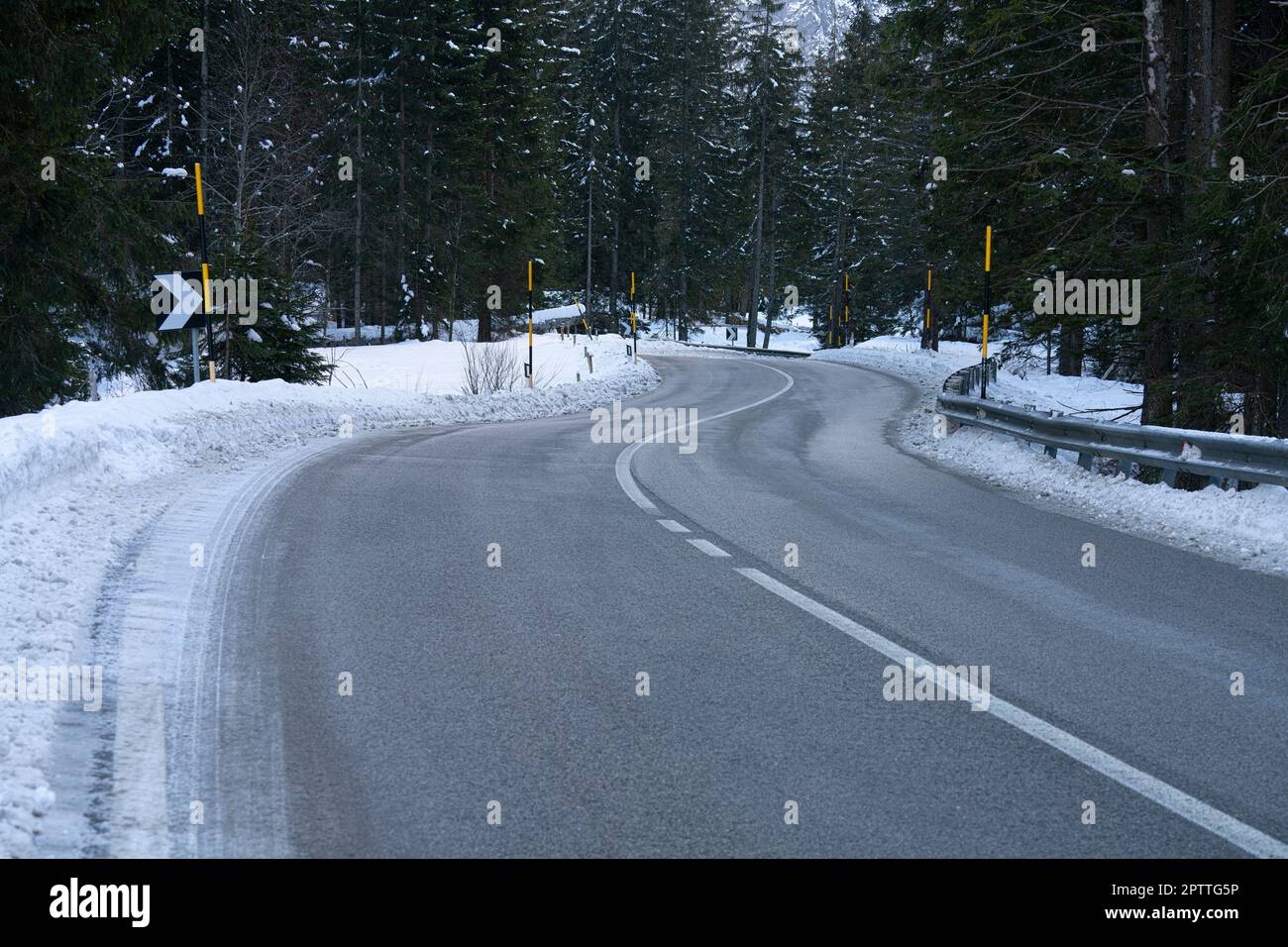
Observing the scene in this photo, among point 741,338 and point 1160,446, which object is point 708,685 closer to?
point 1160,446

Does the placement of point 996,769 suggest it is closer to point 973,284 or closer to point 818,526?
point 818,526

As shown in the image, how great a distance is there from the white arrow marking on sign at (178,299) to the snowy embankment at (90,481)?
1.02m

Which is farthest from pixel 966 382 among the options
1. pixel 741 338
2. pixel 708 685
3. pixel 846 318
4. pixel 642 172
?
pixel 741 338

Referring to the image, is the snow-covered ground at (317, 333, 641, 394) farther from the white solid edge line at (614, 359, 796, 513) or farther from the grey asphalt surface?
the grey asphalt surface

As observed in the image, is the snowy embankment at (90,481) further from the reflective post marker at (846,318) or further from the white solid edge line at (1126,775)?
the reflective post marker at (846,318)

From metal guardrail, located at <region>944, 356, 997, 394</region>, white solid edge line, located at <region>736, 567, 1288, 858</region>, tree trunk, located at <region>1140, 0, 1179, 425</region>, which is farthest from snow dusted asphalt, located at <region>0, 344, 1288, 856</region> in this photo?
metal guardrail, located at <region>944, 356, 997, 394</region>

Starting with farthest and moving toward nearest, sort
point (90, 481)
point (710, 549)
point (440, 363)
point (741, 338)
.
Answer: point (741, 338), point (440, 363), point (90, 481), point (710, 549)

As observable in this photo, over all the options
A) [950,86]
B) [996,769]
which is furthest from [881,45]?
[996,769]

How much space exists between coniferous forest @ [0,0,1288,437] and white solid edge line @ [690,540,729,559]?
729 centimetres

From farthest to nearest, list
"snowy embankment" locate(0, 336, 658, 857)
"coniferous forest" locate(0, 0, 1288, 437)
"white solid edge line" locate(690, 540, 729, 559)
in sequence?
"coniferous forest" locate(0, 0, 1288, 437) < "white solid edge line" locate(690, 540, 729, 559) < "snowy embankment" locate(0, 336, 658, 857)

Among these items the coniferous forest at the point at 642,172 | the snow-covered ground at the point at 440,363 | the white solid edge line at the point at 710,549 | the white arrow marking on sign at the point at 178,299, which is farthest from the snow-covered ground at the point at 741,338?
the white solid edge line at the point at 710,549

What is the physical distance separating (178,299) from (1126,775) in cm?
1456

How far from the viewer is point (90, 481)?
10.2 metres

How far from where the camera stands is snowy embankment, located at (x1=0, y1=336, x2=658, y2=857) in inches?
174
